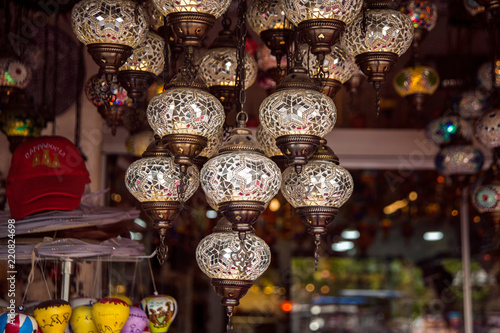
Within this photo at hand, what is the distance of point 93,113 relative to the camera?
12.4 feet

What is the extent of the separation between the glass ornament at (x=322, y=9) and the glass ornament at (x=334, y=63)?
330mm

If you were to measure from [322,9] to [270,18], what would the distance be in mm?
407

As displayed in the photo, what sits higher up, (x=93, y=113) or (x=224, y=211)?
(x=93, y=113)

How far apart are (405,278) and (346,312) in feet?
2.56

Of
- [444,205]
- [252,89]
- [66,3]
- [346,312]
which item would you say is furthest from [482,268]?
[66,3]

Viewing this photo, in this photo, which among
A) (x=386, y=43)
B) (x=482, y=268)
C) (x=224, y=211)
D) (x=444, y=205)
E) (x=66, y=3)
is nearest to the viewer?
(x=224, y=211)

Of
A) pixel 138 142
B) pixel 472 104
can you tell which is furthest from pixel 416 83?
pixel 138 142

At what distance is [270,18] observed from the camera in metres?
1.94

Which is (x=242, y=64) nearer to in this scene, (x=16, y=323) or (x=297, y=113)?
(x=297, y=113)

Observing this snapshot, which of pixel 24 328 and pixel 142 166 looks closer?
pixel 142 166

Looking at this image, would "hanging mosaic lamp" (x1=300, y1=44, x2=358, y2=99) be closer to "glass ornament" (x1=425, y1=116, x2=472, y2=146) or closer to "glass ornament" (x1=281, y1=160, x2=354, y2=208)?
"glass ornament" (x1=281, y1=160, x2=354, y2=208)

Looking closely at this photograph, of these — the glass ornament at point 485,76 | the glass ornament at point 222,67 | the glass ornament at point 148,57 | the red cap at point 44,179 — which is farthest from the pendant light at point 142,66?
the glass ornament at point 485,76

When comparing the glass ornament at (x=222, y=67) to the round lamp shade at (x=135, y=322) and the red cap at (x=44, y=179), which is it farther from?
the round lamp shade at (x=135, y=322)

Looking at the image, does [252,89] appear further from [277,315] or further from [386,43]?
[277,315]
